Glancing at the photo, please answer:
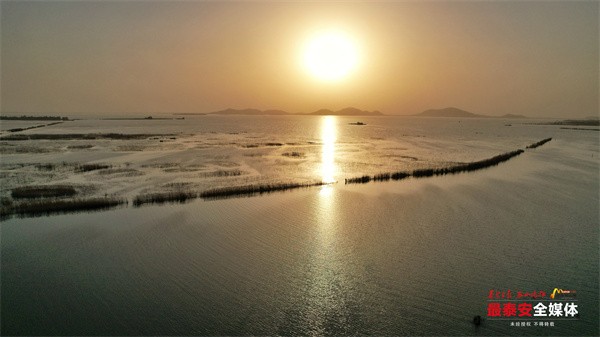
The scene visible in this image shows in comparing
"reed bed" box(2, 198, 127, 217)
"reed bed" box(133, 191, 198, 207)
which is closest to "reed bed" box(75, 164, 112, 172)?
"reed bed" box(2, 198, 127, 217)

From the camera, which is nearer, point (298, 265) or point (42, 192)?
point (298, 265)

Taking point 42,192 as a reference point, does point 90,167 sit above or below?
above

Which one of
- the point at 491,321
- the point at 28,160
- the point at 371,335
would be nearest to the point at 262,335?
the point at 371,335

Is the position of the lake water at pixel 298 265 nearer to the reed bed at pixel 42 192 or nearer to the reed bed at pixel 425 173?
the reed bed at pixel 42 192

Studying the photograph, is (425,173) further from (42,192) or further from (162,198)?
(42,192)

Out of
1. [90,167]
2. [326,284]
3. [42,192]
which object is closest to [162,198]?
[42,192]

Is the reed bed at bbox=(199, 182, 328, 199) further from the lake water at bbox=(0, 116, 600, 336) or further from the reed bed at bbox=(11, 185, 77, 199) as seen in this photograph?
the reed bed at bbox=(11, 185, 77, 199)

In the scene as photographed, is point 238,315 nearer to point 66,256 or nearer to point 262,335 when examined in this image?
point 262,335

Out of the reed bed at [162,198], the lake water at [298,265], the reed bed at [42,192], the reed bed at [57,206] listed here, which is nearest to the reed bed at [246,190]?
the reed bed at [162,198]
